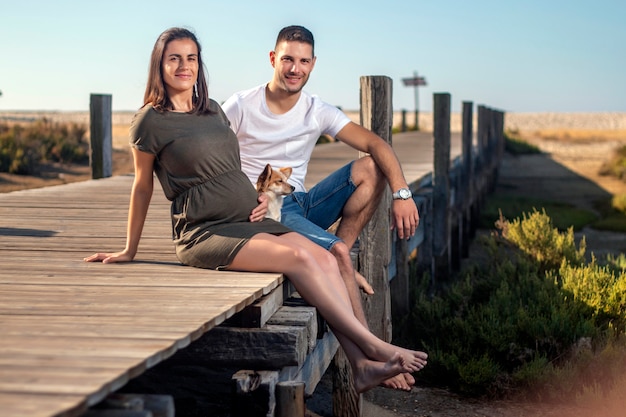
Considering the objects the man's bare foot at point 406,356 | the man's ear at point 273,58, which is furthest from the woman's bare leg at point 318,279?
the man's ear at point 273,58

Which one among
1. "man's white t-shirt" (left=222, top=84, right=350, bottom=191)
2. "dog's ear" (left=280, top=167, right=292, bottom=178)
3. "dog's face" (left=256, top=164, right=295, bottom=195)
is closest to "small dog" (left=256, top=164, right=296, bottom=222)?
"dog's face" (left=256, top=164, right=295, bottom=195)

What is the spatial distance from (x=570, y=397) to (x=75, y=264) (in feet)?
11.5

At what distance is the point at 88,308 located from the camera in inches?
133

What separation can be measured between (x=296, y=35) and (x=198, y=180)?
96 cm

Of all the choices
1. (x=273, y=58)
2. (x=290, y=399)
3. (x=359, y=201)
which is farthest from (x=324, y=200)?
(x=290, y=399)

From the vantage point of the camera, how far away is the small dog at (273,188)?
437cm

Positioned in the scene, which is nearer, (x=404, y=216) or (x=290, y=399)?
(x=290, y=399)

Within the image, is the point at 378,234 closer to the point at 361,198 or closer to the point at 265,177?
the point at 361,198

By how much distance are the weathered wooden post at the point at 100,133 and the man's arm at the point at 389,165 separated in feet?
19.8

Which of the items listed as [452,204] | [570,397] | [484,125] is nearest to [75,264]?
[570,397]

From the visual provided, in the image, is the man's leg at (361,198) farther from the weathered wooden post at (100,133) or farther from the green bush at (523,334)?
the weathered wooden post at (100,133)

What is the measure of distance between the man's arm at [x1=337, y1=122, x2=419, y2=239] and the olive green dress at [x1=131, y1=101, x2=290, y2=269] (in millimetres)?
839

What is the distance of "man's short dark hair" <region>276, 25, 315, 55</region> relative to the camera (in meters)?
4.59

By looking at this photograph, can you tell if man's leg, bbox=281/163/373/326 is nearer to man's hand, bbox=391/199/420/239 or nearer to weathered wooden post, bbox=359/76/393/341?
man's hand, bbox=391/199/420/239
